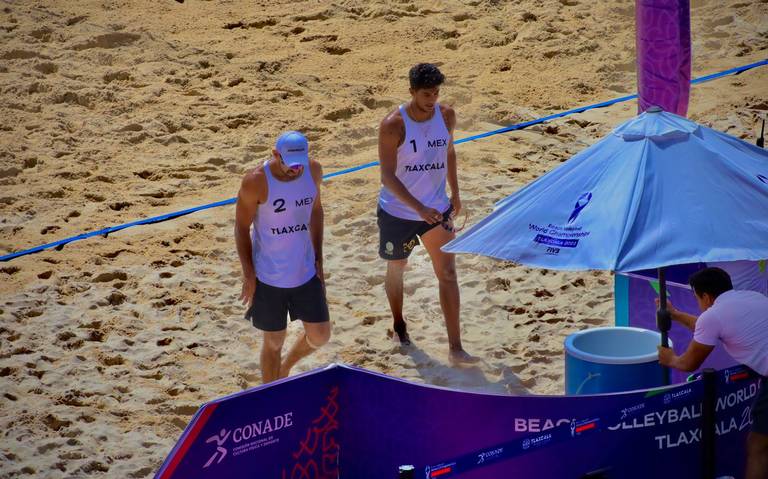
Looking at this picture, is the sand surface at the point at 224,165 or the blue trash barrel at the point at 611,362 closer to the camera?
the blue trash barrel at the point at 611,362

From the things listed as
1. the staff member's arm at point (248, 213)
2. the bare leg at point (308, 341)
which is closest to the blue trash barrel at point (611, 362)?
the bare leg at point (308, 341)

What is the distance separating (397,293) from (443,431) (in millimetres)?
2697

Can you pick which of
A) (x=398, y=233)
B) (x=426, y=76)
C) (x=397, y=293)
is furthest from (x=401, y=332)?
(x=426, y=76)

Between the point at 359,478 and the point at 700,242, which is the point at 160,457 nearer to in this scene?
the point at 359,478

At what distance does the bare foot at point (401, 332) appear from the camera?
7.73 metres

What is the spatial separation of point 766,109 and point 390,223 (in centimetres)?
562

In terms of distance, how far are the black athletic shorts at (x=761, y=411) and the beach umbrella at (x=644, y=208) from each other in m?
0.56

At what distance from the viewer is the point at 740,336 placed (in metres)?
5.20

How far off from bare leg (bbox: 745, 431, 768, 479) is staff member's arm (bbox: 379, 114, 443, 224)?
2.62 meters

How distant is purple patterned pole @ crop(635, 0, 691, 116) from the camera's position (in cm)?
717

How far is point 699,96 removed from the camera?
1179cm

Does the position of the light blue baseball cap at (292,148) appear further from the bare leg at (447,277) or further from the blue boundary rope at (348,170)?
the blue boundary rope at (348,170)

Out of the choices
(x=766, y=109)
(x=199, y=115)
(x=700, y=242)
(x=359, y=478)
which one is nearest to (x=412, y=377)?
(x=359, y=478)

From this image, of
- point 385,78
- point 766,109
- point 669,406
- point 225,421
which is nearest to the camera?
point 225,421
